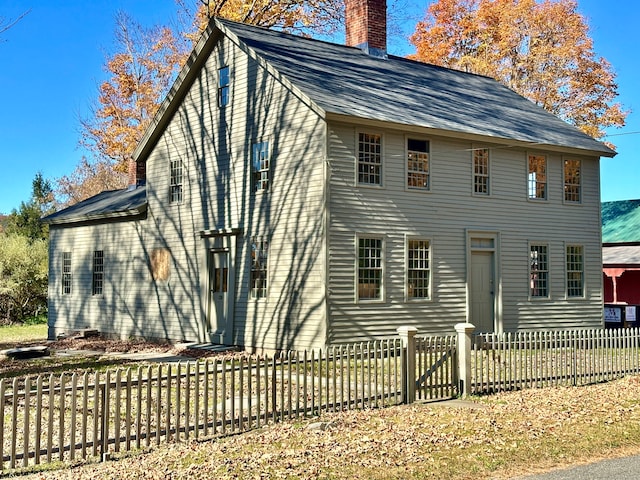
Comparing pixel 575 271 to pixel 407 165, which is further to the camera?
pixel 575 271

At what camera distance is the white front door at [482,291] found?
65.9 ft

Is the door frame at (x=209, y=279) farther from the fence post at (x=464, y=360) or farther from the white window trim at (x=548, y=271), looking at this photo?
→ the fence post at (x=464, y=360)

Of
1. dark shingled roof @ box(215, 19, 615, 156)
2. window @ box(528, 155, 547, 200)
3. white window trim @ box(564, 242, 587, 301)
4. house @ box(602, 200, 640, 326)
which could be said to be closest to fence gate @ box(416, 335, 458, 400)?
dark shingled roof @ box(215, 19, 615, 156)

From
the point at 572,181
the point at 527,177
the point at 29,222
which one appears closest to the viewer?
the point at 527,177

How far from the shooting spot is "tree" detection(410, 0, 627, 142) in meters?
36.9

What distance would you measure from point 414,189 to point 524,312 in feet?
17.8

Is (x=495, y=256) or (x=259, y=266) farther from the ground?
(x=495, y=256)

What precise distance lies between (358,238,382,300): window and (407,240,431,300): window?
3.21ft

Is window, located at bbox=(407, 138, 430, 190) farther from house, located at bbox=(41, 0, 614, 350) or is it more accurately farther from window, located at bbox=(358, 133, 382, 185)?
window, located at bbox=(358, 133, 382, 185)

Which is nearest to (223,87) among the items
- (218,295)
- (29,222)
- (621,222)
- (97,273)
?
(218,295)

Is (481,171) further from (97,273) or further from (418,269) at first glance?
(97,273)

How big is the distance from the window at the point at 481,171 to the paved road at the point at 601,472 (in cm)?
1293

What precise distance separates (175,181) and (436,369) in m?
13.4

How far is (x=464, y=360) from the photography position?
39.5 ft
